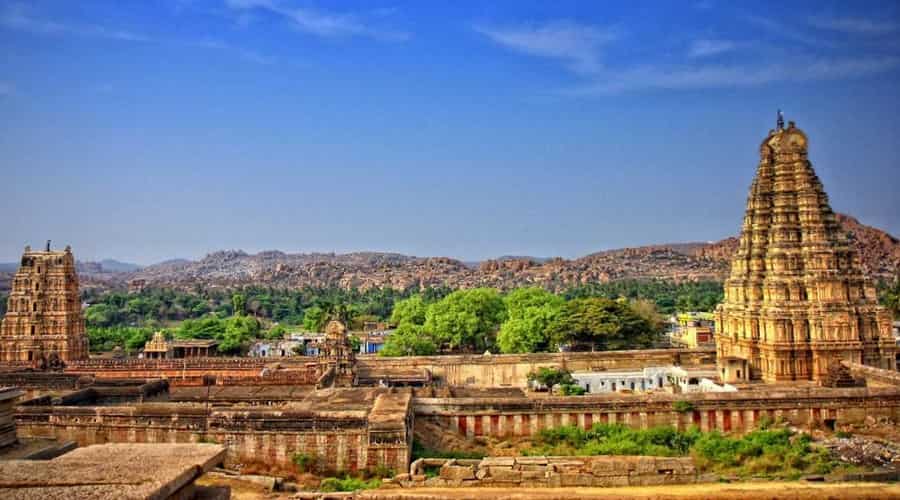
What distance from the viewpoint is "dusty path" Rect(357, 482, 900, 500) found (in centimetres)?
1658

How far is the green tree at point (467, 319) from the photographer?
57.1 meters

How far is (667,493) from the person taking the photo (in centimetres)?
1764

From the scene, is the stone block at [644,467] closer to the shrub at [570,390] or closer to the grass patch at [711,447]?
the grass patch at [711,447]

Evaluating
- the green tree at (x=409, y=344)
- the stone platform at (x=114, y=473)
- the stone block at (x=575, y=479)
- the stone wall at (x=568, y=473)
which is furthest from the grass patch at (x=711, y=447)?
the green tree at (x=409, y=344)

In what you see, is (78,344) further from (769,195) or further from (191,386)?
(769,195)

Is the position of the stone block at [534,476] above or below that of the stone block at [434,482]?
above

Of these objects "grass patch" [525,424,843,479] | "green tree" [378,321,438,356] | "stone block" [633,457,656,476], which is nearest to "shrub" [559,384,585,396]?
"grass patch" [525,424,843,479]

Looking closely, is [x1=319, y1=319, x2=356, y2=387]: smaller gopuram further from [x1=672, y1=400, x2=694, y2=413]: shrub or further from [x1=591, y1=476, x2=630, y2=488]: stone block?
[x1=591, y1=476, x2=630, y2=488]: stone block

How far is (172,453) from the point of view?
8000 mm

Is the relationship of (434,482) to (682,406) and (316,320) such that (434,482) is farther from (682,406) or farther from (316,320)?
(316,320)

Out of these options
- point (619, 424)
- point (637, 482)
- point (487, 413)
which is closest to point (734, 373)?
point (619, 424)

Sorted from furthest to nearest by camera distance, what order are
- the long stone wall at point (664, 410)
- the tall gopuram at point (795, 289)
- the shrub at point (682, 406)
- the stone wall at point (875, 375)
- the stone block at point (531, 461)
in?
the tall gopuram at point (795, 289) < the stone wall at point (875, 375) < the shrub at point (682, 406) < the long stone wall at point (664, 410) < the stone block at point (531, 461)

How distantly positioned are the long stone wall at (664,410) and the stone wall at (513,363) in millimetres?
15145

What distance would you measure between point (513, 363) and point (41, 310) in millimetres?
29579
